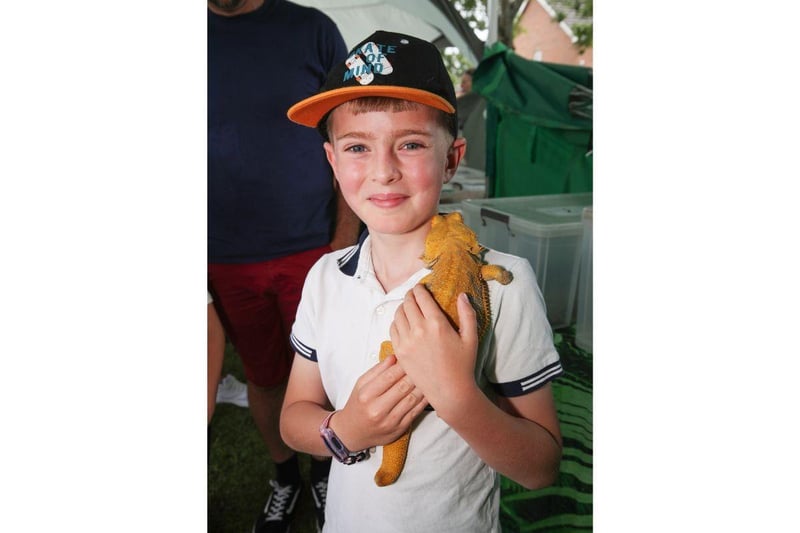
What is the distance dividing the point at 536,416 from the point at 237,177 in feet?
2.19

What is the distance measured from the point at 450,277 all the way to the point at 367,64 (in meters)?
0.35

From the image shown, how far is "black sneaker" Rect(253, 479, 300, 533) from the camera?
1.09m

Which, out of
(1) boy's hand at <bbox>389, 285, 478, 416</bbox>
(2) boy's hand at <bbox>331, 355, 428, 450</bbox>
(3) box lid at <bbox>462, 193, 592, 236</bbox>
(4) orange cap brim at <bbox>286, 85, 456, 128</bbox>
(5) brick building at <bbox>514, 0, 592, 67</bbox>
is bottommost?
(2) boy's hand at <bbox>331, 355, 428, 450</bbox>

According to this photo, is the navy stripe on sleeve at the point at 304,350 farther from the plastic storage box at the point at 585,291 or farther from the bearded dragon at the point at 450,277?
the plastic storage box at the point at 585,291

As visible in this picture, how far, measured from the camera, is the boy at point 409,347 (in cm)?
83

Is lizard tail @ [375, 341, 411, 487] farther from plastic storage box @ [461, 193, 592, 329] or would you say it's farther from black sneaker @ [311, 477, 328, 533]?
plastic storage box @ [461, 193, 592, 329]

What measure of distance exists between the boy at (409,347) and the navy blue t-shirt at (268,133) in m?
0.09

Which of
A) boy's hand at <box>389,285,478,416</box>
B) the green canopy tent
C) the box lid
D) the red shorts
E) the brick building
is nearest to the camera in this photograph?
boy's hand at <box>389,285,478,416</box>

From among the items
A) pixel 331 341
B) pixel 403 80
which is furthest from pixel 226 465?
pixel 403 80

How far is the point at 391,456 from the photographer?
885mm

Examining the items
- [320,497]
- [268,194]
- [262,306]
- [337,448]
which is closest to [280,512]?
[320,497]

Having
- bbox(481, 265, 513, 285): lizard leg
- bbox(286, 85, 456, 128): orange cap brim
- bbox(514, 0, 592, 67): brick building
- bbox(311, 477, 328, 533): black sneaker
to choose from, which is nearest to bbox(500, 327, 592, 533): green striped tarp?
bbox(481, 265, 513, 285): lizard leg

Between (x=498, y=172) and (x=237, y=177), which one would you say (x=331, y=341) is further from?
(x=498, y=172)

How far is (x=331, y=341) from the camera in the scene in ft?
3.15
